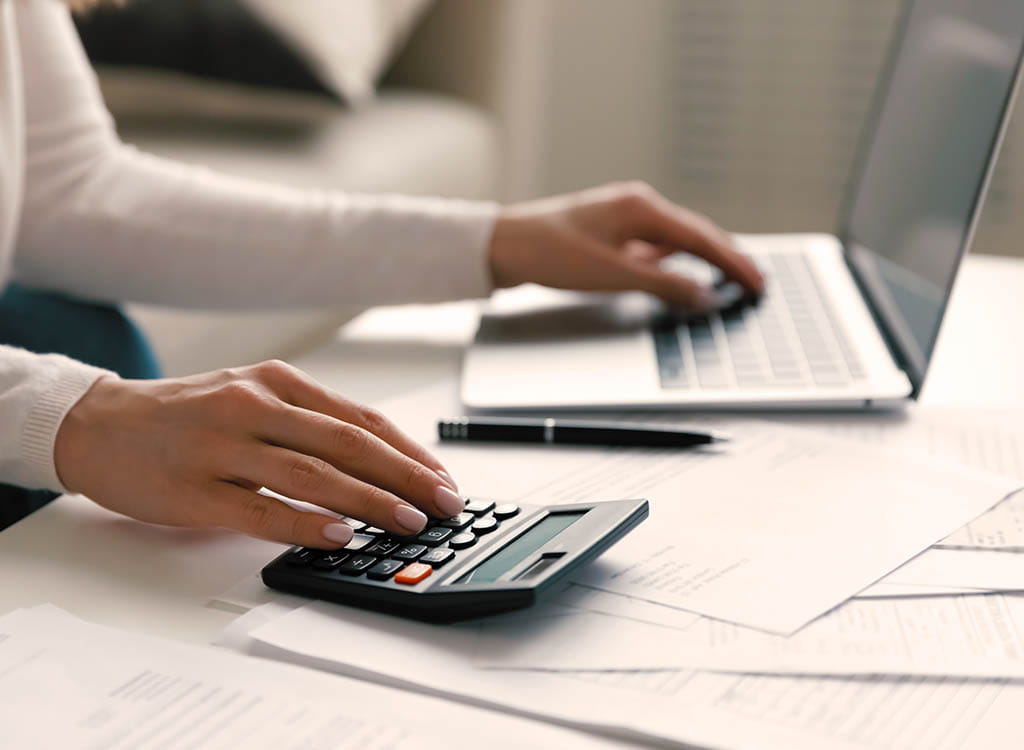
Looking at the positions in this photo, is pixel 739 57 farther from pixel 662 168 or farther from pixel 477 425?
pixel 477 425

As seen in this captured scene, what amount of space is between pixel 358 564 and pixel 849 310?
501mm

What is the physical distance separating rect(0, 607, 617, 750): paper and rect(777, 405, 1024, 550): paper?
12.3 inches

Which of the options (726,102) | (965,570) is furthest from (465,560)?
(726,102)

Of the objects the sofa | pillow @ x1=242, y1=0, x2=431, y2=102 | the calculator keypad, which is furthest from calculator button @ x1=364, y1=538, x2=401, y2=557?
pillow @ x1=242, y1=0, x2=431, y2=102

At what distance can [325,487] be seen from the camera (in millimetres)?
487

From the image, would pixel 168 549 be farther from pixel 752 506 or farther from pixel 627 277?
pixel 627 277

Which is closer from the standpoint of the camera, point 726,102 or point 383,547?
point 383,547

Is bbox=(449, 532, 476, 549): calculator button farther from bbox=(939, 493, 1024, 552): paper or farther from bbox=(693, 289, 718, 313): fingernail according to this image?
bbox=(693, 289, 718, 313): fingernail

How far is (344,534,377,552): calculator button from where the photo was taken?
1.55 ft

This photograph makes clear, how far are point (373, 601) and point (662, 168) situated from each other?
2.05m

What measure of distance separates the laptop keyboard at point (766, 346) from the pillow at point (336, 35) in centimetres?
85

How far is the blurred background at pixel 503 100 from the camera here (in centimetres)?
150

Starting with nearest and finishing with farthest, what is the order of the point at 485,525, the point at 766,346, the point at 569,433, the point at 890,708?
the point at 890,708
the point at 485,525
the point at 569,433
the point at 766,346

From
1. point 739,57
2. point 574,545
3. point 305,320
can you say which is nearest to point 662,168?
point 739,57
